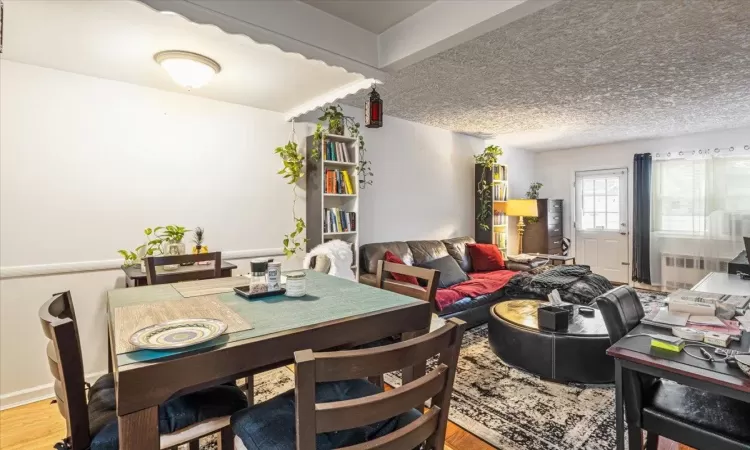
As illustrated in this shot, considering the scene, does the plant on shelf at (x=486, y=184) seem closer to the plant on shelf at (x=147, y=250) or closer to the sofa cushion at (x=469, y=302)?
the sofa cushion at (x=469, y=302)

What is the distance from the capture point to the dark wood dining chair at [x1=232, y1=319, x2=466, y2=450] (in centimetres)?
76

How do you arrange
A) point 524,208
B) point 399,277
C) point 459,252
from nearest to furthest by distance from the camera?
point 399,277 → point 459,252 → point 524,208

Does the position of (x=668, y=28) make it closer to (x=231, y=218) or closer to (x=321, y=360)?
(x=321, y=360)

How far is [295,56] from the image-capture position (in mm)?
2248

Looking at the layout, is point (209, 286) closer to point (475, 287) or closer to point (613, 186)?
point (475, 287)

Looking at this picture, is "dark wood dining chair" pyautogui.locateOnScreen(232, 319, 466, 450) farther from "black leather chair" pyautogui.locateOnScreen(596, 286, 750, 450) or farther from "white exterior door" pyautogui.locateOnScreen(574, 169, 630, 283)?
"white exterior door" pyautogui.locateOnScreen(574, 169, 630, 283)

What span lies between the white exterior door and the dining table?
5.85m

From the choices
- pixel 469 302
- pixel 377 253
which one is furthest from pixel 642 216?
pixel 377 253

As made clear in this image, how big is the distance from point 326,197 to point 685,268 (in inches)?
212

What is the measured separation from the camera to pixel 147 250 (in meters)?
2.80

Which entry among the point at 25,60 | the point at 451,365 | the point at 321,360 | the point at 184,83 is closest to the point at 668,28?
the point at 451,365

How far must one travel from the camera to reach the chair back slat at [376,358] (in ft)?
2.48

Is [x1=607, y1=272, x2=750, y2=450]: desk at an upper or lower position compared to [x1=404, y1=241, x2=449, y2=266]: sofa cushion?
lower

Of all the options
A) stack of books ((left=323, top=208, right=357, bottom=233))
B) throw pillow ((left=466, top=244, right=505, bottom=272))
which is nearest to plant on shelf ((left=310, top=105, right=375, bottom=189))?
stack of books ((left=323, top=208, right=357, bottom=233))
